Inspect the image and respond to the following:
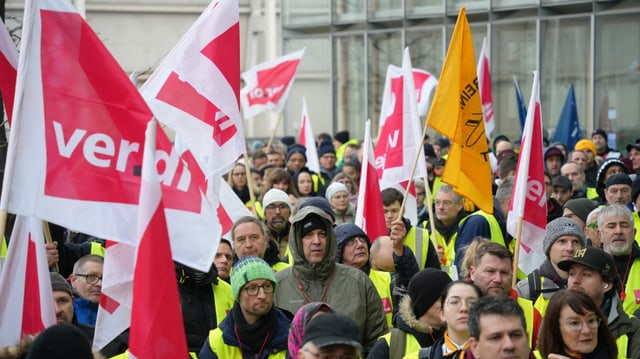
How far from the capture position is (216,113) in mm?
9156

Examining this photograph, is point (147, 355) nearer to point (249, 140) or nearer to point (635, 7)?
point (635, 7)

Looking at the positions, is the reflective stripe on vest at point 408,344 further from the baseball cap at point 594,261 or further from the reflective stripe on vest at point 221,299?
the reflective stripe on vest at point 221,299

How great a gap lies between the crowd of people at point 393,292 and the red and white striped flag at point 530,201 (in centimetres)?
49

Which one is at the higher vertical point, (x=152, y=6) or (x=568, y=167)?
(x=152, y=6)

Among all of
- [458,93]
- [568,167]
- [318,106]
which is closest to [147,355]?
[458,93]

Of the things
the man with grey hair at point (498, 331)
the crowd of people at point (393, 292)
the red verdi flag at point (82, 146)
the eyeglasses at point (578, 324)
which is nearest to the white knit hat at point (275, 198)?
the crowd of people at point (393, 292)

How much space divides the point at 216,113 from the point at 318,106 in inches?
967

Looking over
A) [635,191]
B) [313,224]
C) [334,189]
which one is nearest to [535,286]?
[313,224]

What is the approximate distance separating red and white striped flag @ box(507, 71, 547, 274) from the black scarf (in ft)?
8.82

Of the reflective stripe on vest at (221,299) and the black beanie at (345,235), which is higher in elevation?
the black beanie at (345,235)

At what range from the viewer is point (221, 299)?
318 inches

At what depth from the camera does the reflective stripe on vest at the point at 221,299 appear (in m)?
8.02

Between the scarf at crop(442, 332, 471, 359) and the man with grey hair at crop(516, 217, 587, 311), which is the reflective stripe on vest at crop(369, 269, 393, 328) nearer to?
the man with grey hair at crop(516, 217, 587, 311)

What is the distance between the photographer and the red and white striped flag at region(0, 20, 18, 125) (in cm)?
752
